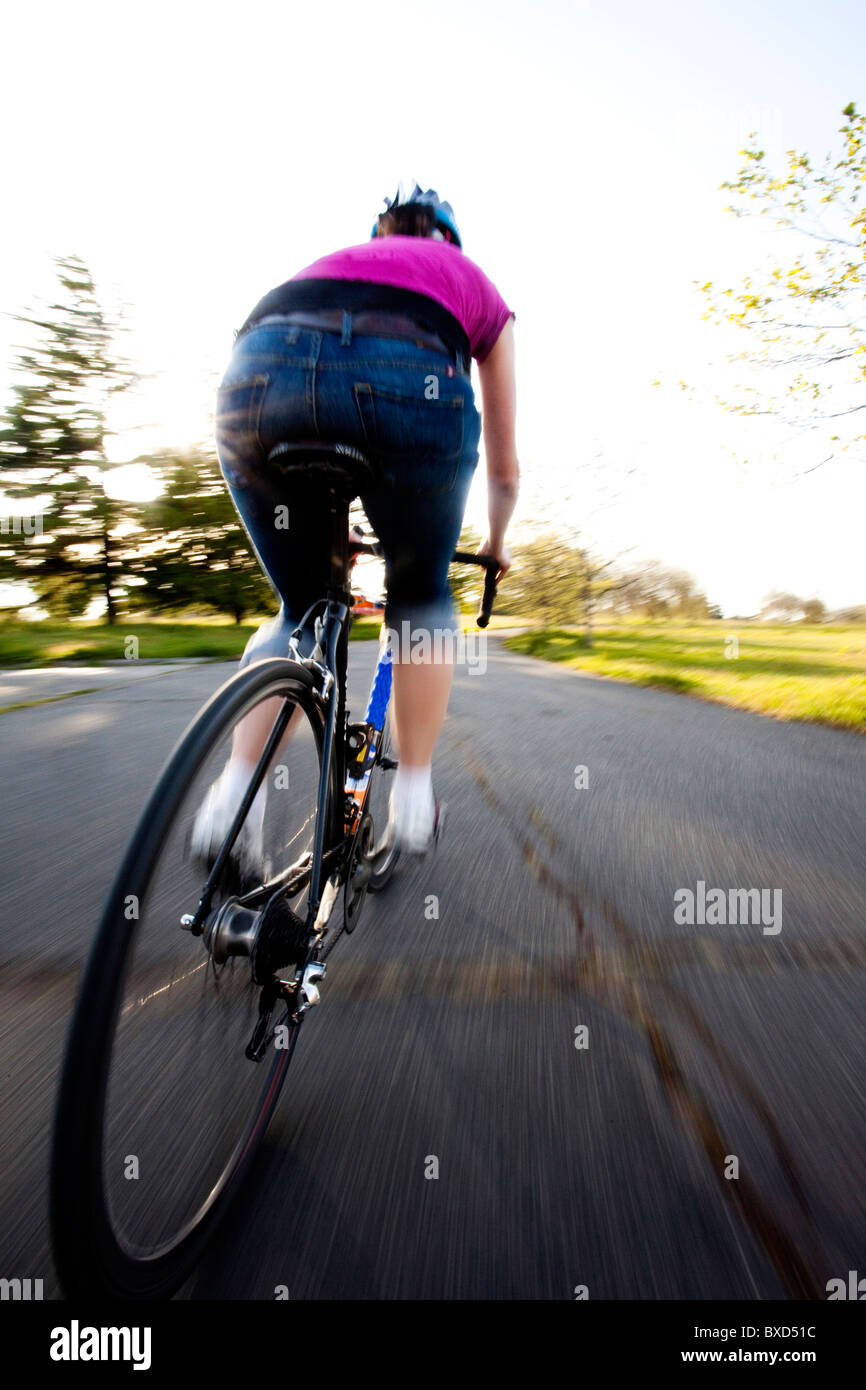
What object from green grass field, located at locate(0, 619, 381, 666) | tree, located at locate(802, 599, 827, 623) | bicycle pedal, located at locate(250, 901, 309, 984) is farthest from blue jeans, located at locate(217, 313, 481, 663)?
tree, located at locate(802, 599, 827, 623)

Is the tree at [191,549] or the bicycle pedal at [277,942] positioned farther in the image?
the tree at [191,549]

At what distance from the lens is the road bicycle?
89 cm

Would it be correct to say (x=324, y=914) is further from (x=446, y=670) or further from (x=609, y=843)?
(x=609, y=843)

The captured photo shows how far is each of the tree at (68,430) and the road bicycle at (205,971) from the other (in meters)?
32.3

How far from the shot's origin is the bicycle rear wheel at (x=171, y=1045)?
88 cm

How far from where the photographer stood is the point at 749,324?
779cm

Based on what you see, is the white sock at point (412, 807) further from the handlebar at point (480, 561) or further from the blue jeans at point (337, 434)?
the blue jeans at point (337, 434)

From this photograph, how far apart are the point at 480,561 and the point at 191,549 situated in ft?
116

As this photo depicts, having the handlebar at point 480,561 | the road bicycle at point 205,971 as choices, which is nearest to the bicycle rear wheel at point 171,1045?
the road bicycle at point 205,971

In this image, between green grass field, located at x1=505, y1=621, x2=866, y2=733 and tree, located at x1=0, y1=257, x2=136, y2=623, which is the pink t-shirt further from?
tree, located at x1=0, y1=257, x2=136, y2=623

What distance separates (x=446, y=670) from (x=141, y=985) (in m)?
1.20

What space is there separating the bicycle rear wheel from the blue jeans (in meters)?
0.34

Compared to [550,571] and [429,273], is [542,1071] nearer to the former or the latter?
[429,273]

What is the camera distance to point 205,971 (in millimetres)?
1342
